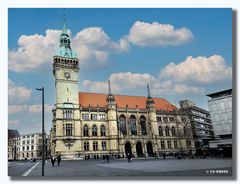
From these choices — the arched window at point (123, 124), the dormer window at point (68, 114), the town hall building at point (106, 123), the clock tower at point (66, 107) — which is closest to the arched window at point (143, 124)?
the town hall building at point (106, 123)

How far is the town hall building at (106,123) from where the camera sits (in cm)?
4153

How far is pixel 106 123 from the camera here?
46188 mm

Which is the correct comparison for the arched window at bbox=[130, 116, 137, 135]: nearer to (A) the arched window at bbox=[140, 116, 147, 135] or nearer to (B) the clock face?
(A) the arched window at bbox=[140, 116, 147, 135]

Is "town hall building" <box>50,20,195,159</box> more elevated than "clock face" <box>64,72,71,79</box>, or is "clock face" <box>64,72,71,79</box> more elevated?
"clock face" <box>64,72,71,79</box>

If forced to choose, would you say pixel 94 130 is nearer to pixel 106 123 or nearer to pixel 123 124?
pixel 106 123

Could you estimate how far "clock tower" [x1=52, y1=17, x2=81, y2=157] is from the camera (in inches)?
1622

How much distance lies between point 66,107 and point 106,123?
755 centimetres

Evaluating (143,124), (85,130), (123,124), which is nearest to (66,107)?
(85,130)

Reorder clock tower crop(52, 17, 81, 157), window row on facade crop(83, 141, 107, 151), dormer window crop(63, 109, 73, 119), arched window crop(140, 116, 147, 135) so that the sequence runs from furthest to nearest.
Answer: arched window crop(140, 116, 147, 135)
window row on facade crop(83, 141, 107, 151)
dormer window crop(63, 109, 73, 119)
clock tower crop(52, 17, 81, 157)

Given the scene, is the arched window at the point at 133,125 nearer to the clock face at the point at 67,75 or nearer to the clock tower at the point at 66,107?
the clock tower at the point at 66,107

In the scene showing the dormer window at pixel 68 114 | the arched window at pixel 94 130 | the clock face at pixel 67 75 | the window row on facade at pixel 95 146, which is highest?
the clock face at pixel 67 75

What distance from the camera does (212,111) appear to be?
22.0m

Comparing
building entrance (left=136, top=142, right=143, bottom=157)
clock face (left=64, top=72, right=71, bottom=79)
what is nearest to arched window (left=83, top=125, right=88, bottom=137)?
clock face (left=64, top=72, right=71, bottom=79)
